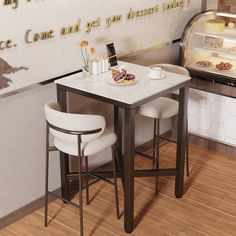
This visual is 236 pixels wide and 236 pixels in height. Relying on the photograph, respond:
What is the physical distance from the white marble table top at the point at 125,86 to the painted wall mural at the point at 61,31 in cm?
19

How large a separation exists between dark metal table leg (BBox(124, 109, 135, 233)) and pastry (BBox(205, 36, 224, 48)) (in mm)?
1774

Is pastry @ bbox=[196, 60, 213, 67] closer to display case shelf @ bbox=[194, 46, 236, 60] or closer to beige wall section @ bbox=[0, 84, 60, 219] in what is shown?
display case shelf @ bbox=[194, 46, 236, 60]

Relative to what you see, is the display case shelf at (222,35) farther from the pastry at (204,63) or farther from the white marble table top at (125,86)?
the white marble table top at (125,86)

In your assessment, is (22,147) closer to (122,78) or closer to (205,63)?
(122,78)

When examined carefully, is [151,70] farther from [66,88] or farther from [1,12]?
[1,12]

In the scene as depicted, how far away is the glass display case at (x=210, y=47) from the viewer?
13.7 ft

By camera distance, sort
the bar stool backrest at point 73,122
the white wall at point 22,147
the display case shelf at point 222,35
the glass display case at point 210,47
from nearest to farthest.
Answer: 1. the bar stool backrest at point 73,122
2. the white wall at point 22,147
3. the display case shelf at point 222,35
4. the glass display case at point 210,47

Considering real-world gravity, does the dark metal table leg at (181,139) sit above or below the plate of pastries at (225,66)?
below

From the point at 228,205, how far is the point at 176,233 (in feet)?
1.89

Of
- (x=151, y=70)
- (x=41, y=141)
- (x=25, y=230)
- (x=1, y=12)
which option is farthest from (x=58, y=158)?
(x=1, y=12)

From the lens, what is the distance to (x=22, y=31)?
2.90 metres

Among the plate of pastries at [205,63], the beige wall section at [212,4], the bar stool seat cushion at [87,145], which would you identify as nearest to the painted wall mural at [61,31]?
the bar stool seat cushion at [87,145]

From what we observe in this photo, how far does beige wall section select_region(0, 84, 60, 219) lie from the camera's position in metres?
3.03

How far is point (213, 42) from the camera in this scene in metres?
4.30
